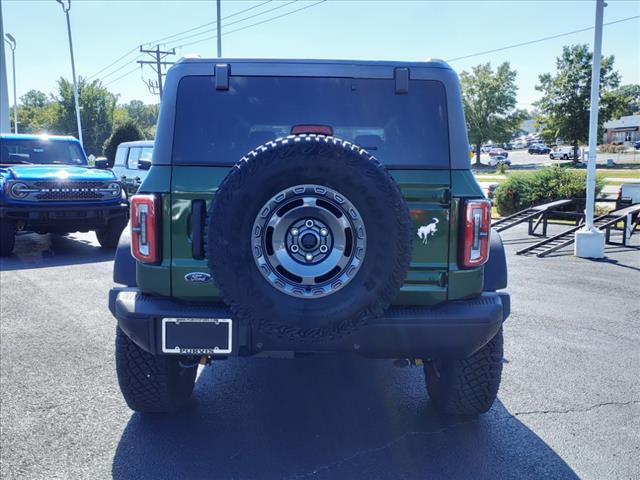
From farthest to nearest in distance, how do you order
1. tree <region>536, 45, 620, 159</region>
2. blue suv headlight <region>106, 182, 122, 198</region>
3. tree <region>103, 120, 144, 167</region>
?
tree <region>536, 45, 620, 159</region> < tree <region>103, 120, 144, 167</region> < blue suv headlight <region>106, 182, 122, 198</region>

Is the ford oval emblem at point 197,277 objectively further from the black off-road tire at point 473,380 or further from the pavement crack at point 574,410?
the pavement crack at point 574,410

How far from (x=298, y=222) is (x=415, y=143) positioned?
91cm

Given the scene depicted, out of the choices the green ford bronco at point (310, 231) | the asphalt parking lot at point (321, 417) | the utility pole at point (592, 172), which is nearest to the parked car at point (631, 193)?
the utility pole at point (592, 172)

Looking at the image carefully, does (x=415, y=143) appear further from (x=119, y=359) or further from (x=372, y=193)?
(x=119, y=359)

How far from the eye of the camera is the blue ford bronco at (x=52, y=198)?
32.9ft

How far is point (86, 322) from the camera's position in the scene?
20.4ft

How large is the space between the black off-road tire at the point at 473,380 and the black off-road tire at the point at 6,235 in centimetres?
869

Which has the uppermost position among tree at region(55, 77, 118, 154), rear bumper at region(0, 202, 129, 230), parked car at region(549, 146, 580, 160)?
tree at region(55, 77, 118, 154)

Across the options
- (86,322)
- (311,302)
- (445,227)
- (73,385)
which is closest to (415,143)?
(445,227)

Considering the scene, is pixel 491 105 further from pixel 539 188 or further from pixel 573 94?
pixel 539 188

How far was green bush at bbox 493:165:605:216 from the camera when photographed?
17281 mm

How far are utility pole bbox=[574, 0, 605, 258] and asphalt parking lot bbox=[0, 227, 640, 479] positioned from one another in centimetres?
428

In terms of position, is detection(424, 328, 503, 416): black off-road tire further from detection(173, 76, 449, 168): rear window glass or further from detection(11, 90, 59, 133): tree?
detection(11, 90, 59, 133): tree

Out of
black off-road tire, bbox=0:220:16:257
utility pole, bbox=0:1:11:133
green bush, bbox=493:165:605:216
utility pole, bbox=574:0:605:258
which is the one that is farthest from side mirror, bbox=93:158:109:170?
utility pole, bbox=0:1:11:133
